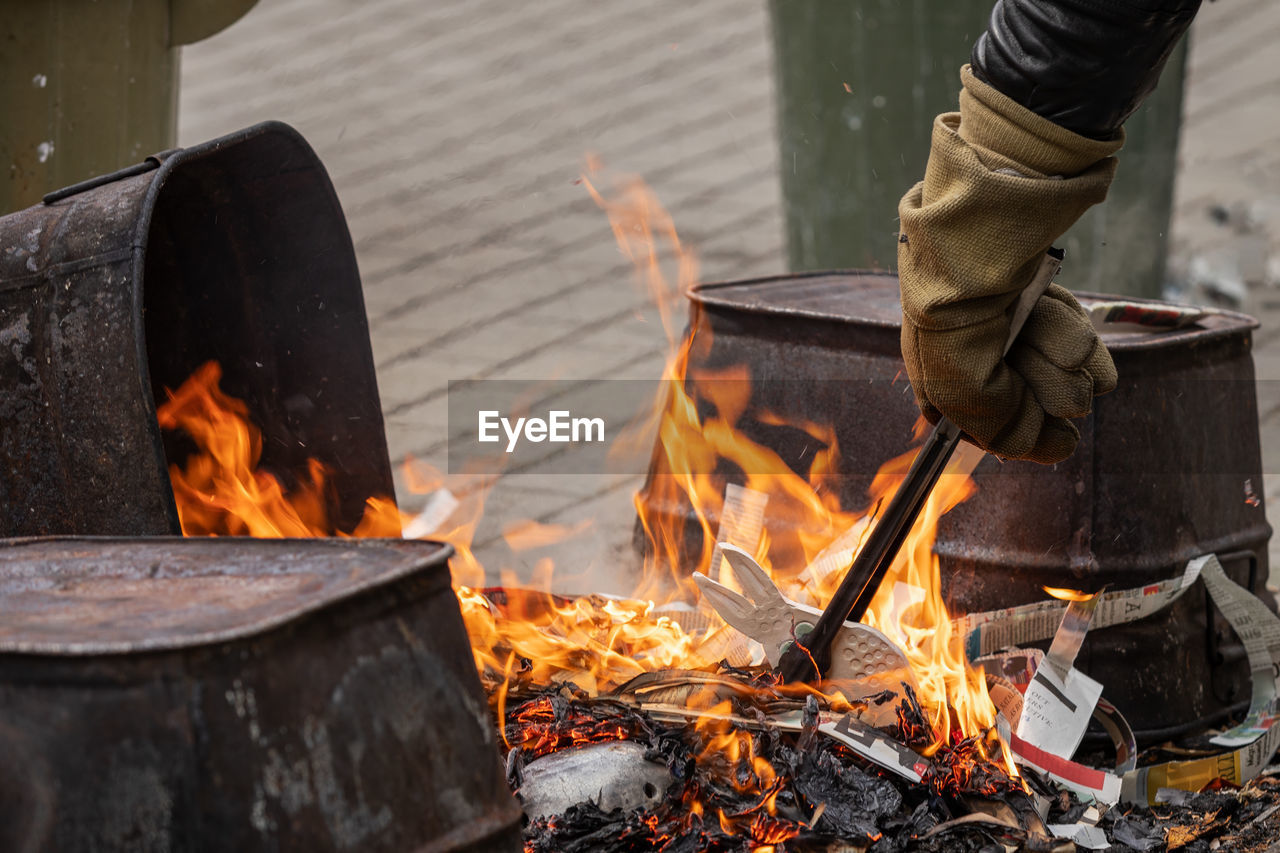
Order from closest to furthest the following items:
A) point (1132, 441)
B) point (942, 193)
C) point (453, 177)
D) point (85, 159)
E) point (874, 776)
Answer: point (942, 193)
point (874, 776)
point (1132, 441)
point (85, 159)
point (453, 177)

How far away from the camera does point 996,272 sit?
186cm

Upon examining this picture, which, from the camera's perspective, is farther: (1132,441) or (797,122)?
(797,122)

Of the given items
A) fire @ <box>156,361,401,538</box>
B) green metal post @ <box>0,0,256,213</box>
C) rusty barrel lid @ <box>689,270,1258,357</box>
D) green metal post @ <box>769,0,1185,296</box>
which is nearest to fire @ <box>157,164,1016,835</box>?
fire @ <box>156,361,401,538</box>

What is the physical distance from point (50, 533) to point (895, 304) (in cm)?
177

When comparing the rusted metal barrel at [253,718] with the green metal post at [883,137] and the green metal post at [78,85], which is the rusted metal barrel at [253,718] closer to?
the green metal post at [78,85]

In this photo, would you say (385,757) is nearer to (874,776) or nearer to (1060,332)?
(874,776)

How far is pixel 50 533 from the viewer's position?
2.23 m

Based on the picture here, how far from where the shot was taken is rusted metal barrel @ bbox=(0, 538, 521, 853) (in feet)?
4.41

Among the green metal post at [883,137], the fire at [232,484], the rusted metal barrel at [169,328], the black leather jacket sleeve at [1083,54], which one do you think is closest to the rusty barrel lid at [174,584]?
the rusted metal barrel at [169,328]

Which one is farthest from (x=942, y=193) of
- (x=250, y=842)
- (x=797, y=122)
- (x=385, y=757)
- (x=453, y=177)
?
(x=453, y=177)

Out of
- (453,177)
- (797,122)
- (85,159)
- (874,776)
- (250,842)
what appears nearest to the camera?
(250,842)

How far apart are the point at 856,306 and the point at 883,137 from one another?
69.8 inches

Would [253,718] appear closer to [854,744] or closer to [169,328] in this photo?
[854,744]

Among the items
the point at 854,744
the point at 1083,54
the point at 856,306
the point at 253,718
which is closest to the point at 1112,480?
A: the point at 856,306
